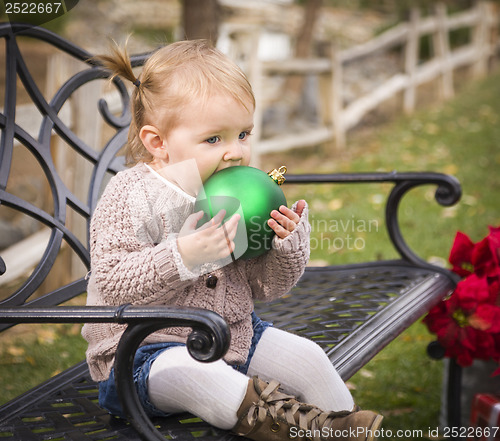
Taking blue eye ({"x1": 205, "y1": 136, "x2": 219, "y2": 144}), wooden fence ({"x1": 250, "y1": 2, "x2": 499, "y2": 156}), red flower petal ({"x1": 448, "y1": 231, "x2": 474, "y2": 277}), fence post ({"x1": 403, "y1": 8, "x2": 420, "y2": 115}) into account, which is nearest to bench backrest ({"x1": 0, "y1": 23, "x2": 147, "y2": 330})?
blue eye ({"x1": 205, "y1": 136, "x2": 219, "y2": 144})

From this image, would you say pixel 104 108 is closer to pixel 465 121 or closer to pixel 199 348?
pixel 199 348

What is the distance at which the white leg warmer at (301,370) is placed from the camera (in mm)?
1904

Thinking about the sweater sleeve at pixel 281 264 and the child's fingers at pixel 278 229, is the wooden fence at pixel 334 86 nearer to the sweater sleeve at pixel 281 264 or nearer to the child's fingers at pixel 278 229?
the sweater sleeve at pixel 281 264

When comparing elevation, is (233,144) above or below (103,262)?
above

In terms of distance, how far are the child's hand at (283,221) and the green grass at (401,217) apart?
4.73 feet

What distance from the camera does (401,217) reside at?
5621 millimetres

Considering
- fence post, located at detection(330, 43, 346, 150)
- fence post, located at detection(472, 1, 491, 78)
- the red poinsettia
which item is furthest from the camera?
fence post, located at detection(472, 1, 491, 78)

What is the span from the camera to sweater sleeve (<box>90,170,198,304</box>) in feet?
5.47

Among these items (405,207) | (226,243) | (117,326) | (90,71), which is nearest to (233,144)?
(226,243)

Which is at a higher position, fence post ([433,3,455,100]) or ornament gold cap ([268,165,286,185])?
fence post ([433,3,455,100])

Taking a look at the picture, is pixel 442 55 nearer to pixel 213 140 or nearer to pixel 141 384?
pixel 213 140

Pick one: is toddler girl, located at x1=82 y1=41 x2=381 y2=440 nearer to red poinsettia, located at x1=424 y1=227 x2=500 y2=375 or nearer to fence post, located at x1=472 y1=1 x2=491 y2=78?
red poinsettia, located at x1=424 y1=227 x2=500 y2=375

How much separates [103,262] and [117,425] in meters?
0.46

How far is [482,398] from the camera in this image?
212 centimetres
